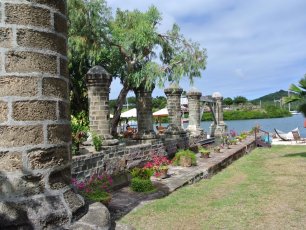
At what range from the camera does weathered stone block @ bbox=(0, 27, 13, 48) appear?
3152 millimetres

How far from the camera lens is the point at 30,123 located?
319 centimetres

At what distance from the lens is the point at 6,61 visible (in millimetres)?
3146

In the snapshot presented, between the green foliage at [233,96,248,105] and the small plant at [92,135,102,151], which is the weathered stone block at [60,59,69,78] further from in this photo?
the green foliage at [233,96,248,105]

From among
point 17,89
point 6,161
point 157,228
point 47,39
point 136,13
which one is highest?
point 136,13

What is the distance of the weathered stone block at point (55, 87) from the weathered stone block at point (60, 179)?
2.41 feet

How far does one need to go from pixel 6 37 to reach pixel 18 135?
34.2 inches

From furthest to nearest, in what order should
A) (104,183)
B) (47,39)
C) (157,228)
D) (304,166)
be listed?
(304,166)
(104,183)
(157,228)
(47,39)

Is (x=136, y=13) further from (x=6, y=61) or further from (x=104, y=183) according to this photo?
(x=6, y=61)

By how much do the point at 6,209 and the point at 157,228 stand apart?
3723 millimetres

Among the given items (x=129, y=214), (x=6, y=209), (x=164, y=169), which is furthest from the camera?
(x=164, y=169)

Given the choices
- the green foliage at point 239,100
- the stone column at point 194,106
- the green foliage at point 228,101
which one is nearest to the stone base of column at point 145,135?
the stone column at point 194,106

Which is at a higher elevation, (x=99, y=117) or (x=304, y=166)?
(x=99, y=117)

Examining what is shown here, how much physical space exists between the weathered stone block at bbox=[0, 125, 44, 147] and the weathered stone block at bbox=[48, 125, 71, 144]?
15 centimetres

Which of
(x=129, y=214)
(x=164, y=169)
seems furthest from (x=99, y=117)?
(x=129, y=214)
